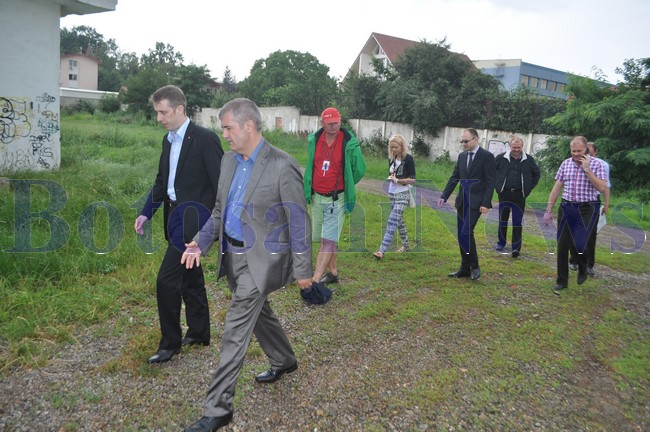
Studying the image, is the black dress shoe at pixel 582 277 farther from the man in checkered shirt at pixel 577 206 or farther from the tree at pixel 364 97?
the tree at pixel 364 97

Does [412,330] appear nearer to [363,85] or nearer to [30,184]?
[30,184]

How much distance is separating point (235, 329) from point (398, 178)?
461 cm

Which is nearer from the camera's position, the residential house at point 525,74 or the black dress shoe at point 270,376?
the black dress shoe at point 270,376

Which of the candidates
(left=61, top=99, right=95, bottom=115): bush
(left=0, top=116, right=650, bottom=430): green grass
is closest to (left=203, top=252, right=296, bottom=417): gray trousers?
(left=0, top=116, right=650, bottom=430): green grass

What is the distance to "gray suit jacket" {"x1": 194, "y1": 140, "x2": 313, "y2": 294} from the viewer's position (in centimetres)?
341

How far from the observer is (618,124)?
Answer: 14641 millimetres

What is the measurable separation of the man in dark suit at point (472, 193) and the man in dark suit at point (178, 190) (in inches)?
147

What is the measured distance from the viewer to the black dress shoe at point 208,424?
3.15 meters

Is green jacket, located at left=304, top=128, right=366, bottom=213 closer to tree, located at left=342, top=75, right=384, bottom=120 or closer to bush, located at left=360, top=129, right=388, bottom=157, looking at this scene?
bush, located at left=360, top=129, right=388, bottom=157

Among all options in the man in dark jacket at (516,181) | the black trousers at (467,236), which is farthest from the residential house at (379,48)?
the black trousers at (467,236)

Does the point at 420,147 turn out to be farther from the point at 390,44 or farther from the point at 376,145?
the point at 390,44

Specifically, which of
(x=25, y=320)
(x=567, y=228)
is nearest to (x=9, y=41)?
(x=25, y=320)

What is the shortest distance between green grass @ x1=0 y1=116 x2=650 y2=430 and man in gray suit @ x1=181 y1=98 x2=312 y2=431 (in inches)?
25.7

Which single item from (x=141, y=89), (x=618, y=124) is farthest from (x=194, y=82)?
(x=618, y=124)
